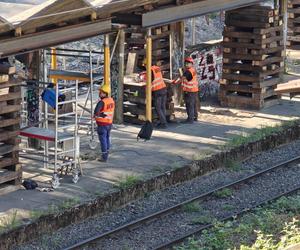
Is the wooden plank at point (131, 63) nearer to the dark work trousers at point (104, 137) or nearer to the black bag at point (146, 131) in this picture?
the black bag at point (146, 131)

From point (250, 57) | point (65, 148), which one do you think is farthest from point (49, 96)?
point (250, 57)

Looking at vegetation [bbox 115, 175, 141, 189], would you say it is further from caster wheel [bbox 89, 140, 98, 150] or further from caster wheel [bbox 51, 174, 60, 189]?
caster wheel [bbox 89, 140, 98, 150]

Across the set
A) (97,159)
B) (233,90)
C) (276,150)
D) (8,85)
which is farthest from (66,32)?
(233,90)

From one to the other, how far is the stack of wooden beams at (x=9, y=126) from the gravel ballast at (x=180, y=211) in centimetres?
163

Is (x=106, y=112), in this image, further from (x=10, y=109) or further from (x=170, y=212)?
(x=170, y=212)

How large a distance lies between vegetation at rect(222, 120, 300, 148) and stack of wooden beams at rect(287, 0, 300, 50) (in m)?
10.4

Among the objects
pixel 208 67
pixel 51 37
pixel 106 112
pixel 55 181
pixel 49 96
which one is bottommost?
pixel 55 181

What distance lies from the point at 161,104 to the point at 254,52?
11.7ft

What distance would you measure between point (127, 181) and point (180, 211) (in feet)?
3.56

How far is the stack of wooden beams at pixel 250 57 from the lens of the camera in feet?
76.2

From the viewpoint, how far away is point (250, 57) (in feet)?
76.4

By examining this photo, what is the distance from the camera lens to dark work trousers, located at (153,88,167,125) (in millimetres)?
20625

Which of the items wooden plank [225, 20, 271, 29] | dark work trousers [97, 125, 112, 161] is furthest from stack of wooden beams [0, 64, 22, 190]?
wooden plank [225, 20, 271, 29]

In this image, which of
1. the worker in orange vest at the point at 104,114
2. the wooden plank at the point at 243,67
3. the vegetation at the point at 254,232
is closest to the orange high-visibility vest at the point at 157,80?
the worker in orange vest at the point at 104,114
